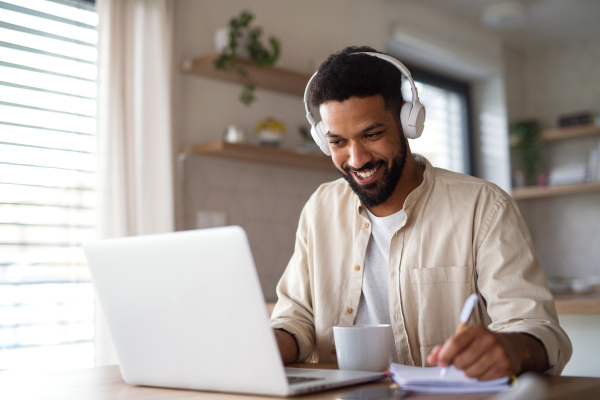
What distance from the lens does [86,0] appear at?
2.46 meters

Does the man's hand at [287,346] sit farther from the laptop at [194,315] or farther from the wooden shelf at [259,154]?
the wooden shelf at [259,154]

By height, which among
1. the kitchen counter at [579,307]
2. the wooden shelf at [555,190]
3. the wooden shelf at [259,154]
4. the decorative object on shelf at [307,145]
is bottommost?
the kitchen counter at [579,307]

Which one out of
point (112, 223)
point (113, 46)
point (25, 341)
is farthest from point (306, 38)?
point (25, 341)

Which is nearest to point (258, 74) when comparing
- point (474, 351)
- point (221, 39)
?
point (221, 39)

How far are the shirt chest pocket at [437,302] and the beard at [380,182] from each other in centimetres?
21

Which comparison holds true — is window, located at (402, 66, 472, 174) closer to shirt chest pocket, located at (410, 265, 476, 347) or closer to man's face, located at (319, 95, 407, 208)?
man's face, located at (319, 95, 407, 208)

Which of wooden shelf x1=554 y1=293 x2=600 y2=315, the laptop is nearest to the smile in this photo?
the laptop

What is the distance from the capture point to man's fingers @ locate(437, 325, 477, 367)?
84 centimetres

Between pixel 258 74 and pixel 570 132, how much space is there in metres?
2.58

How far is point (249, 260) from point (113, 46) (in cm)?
184

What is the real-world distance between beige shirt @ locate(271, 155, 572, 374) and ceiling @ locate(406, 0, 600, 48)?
2686 mm

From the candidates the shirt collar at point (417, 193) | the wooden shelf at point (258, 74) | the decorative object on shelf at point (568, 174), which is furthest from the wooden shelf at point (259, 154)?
the decorative object on shelf at point (568, 174)

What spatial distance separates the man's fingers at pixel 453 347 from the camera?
0.84 metres

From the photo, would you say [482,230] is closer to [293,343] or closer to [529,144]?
[293,343]
